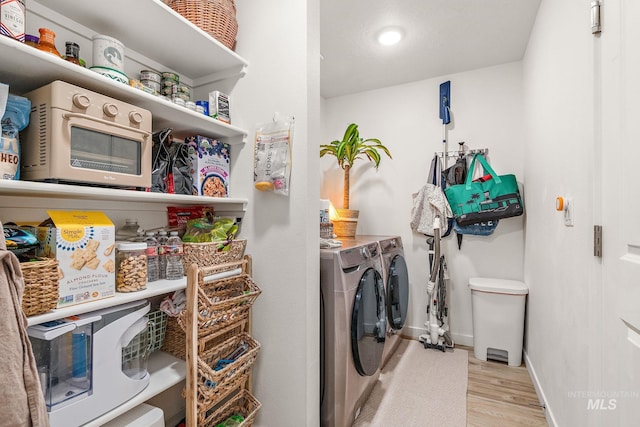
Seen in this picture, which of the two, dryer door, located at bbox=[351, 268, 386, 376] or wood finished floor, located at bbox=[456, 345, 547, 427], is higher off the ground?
dryer door, located at bbox=[351, 268, 386, 376]

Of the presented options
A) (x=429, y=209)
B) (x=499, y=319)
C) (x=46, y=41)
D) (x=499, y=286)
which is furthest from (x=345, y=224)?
(x=46, y=41)

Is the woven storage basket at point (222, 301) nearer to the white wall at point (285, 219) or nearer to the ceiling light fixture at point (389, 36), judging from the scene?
the white wall at point (285, 219)

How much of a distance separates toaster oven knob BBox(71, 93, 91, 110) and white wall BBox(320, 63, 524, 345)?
8.57 feet

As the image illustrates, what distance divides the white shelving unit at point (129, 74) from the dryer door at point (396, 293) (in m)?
1.26

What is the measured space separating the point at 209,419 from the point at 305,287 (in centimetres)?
65

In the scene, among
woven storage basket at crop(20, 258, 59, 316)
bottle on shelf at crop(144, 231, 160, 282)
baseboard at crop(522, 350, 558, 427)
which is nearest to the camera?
woven storage basket at crop(20, 258, 59, 316)

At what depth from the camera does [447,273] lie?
2.89 metres

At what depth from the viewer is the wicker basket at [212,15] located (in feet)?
4.40

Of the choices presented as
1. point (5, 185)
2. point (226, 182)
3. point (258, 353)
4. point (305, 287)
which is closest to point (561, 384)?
point (305, 287)

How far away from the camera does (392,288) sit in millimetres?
2258

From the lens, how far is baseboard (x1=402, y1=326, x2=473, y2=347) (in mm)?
2822

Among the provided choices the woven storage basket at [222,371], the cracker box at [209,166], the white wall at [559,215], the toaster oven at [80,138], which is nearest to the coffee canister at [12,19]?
the toaster oven at [80,138]

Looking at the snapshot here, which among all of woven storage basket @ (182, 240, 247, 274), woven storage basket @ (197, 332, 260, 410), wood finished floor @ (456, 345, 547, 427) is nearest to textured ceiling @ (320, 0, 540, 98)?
woven storage basket @ (182, 240, 247, 274)

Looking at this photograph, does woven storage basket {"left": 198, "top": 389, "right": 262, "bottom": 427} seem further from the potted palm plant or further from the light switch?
the light switch
